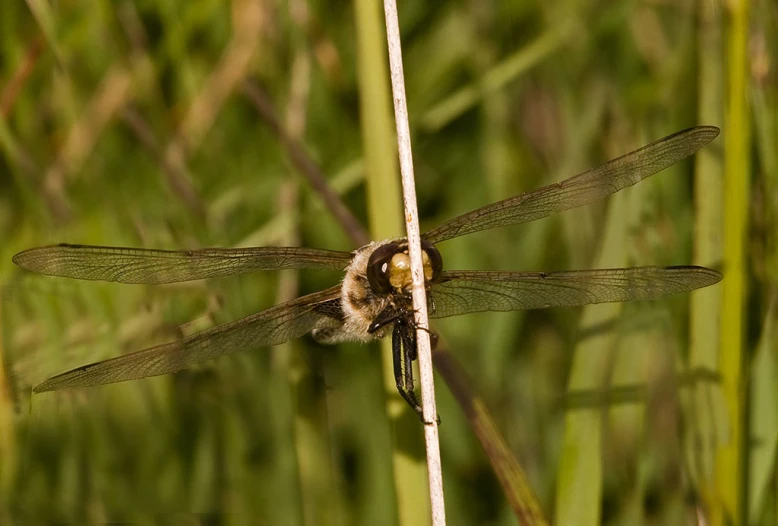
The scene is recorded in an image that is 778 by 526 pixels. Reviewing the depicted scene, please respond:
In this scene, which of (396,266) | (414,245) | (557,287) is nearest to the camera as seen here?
(414,245)

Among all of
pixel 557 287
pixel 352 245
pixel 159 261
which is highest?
pixel 352 245

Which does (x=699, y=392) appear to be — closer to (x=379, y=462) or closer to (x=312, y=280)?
(x=379, y=462)

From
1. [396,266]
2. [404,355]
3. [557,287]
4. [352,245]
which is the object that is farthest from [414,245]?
[352,245]

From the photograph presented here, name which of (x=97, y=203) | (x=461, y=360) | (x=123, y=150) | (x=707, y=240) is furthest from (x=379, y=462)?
(x=123, y=150)

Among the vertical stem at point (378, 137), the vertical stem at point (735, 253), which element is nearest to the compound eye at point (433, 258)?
the vertical stem at point (378, 137)

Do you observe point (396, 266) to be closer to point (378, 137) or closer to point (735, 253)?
point (378, 137)

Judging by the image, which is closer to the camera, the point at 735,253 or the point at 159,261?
the point at 735,253
